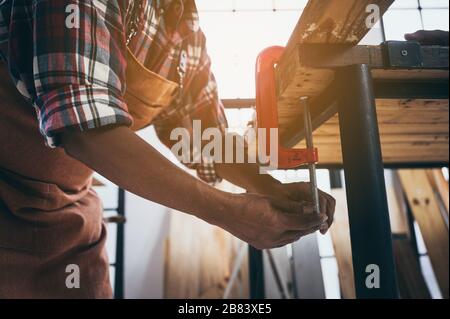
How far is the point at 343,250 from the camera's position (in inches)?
89.6

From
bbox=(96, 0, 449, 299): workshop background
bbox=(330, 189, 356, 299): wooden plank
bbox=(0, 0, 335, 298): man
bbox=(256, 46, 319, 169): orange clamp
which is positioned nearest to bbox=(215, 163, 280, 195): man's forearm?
bbox=(0, 0, 335, 298): man

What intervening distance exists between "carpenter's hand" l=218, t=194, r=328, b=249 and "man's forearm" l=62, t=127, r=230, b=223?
0.11 ft

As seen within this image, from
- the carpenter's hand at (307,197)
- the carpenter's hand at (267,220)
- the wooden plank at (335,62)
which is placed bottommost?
the carpenter's hand at (267,220)

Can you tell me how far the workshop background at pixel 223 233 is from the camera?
88.7 inches

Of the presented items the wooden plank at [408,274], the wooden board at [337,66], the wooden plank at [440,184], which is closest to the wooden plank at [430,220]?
the wooden plank at [440,184]

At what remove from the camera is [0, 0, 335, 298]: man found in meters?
0.55

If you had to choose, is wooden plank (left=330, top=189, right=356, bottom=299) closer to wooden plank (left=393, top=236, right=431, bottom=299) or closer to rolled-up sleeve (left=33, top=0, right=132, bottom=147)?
wooden plank (left=393, top=236, right=431, bottom=299)

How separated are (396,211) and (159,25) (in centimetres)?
252

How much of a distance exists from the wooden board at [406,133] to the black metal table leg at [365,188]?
0.25 meters

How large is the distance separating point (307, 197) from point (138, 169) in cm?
33

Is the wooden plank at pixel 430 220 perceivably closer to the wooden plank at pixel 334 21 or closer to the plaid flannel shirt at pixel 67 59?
the wooden plank at pixel 334 21

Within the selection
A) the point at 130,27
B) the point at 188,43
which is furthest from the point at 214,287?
the point at 130,27

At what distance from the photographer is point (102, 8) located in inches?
23.8

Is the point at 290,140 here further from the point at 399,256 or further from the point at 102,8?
the point at 399,256
